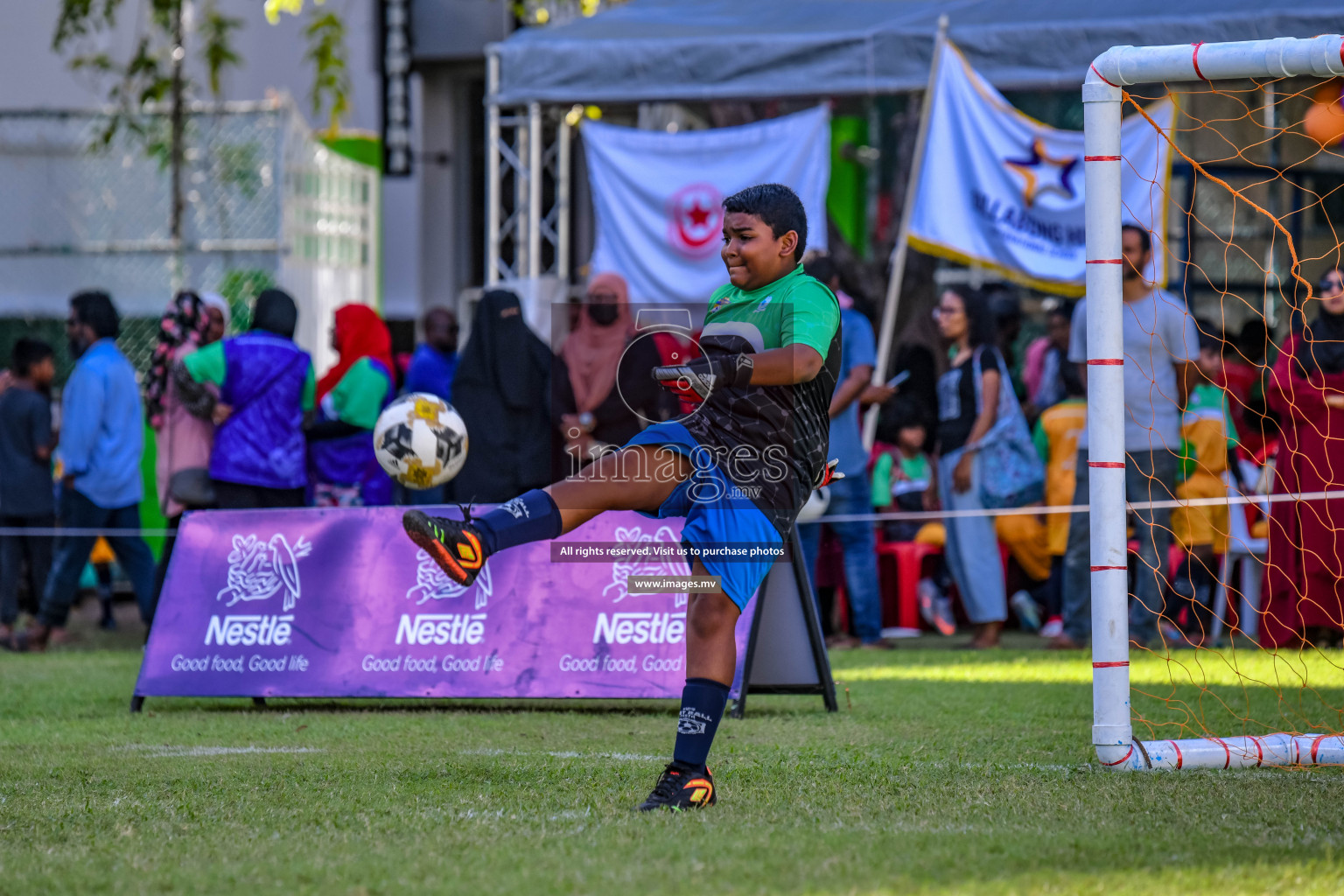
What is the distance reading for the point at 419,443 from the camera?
6.83 meters

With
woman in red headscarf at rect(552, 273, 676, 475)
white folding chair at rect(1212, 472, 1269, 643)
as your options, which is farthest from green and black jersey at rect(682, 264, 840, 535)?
Answer: white folding chair at rect(1212, 472, 1269, 643)

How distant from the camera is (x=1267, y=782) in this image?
15.8 feet

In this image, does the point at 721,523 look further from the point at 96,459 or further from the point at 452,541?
the point at 96,459

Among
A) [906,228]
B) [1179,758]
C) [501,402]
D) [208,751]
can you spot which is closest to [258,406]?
[501,402]

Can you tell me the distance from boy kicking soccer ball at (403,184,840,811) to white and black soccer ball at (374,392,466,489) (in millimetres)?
2347

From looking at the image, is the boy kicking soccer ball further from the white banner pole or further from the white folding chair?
the white folding chair

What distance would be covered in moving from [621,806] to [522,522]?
86 cm

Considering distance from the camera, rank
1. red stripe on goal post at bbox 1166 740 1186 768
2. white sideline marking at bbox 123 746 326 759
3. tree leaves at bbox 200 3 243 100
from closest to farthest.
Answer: red stripe on goal post at bbox 1166 740 1186 768, white sideline marking at bbox 123 746 326 759, tree leaves at bbox 200 3 243 100

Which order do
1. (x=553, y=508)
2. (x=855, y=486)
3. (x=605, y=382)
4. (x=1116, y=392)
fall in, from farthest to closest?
(x=855, y=486) → (x=605, y=382) → (x=1116, y=392) → (x=553, y=508)

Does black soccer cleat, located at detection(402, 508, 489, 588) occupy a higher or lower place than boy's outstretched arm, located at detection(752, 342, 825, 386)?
lower

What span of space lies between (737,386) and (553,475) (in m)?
5.38

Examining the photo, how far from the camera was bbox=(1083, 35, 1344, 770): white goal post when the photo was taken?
5184mm

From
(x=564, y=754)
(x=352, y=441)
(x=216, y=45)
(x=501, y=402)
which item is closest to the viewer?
(x=564, y=754)

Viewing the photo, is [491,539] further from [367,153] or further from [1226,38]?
[367,153]
